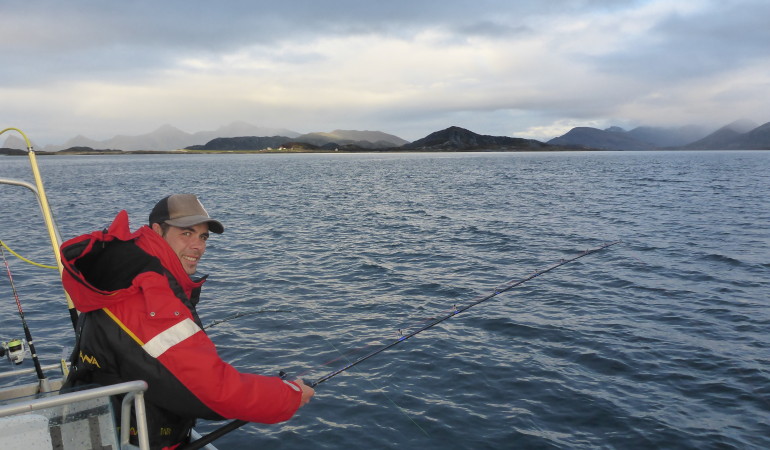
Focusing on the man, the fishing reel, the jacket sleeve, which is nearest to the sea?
the fishing reel

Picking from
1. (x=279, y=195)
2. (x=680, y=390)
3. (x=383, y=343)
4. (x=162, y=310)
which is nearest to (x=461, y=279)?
(x=383, y=343)

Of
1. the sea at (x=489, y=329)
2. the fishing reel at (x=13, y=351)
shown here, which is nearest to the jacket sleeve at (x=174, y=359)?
the sea at (x=489, y=329)

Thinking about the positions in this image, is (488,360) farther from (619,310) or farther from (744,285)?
(744,285)

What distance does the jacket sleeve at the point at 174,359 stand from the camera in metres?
3.24

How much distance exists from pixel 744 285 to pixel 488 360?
9.70 meters

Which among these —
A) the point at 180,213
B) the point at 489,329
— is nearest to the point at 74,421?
the point at 180,213

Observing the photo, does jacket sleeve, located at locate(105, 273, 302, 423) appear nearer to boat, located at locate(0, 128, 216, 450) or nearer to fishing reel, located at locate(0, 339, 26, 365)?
boat, located at locate(0, 128, 216, 450)

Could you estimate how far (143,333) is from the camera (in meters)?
3.24

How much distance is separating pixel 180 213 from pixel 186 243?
0.24m

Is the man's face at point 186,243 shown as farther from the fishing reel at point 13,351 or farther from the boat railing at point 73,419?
the fishing reel at point 13,351

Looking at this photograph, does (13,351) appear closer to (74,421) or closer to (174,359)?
(74,421)

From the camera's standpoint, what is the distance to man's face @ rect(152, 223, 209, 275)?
4.09 m

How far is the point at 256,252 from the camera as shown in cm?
1991

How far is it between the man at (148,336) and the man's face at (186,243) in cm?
43
